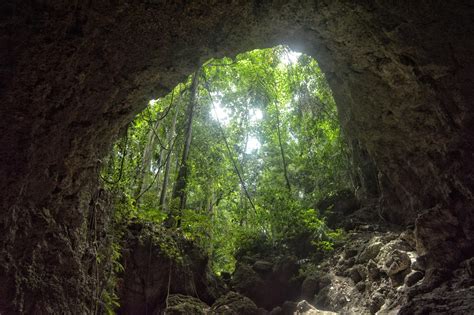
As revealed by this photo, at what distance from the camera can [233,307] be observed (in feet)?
25.3

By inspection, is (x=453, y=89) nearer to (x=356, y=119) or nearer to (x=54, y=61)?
(x=356, y=119)

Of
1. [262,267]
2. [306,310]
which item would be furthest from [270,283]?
[306,310]

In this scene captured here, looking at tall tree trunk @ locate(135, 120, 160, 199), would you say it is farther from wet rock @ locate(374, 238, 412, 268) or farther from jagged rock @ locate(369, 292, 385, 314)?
wet rock @ locate(374, 238, 412, 268)

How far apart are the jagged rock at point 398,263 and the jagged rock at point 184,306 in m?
4.02

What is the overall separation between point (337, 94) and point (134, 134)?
13.9 ft

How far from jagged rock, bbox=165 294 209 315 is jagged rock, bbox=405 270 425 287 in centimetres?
426

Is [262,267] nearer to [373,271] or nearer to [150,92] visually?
[373,271]

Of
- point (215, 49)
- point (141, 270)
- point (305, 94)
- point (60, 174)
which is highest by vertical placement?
point (305, 94)

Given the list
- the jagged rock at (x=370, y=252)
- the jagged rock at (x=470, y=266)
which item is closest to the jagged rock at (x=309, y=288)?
the jagged rock at (x=370, y=252)

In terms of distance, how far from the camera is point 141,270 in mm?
7516

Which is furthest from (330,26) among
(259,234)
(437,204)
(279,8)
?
(259,234)

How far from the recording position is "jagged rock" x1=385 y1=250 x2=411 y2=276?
Result: 19.6 ft

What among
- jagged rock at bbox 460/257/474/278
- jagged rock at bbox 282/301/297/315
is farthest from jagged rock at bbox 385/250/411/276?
jagged rock at bbox 282/301/297/315

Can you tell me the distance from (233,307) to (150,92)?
17.8ft
